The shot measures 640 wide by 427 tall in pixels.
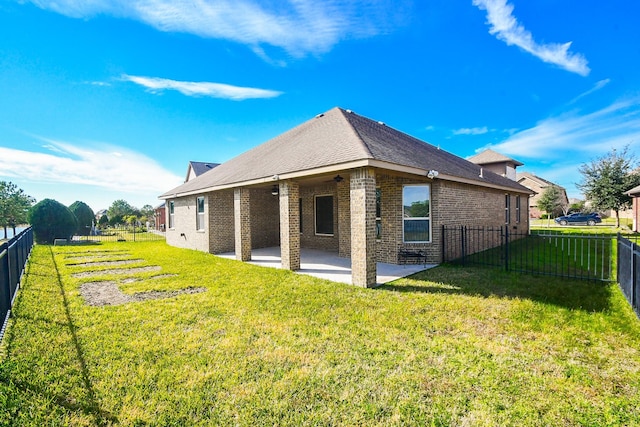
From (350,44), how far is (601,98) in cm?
1990

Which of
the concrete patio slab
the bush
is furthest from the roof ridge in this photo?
the bush

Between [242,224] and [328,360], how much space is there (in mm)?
8230

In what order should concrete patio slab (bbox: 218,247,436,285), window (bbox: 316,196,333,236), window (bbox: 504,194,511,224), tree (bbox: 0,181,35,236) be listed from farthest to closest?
tree (bbox: 0,181,35,236) < window (bbox: 504,194,511,224) < window (bbox: 316,196,333,236) < concrete patio slab (bbox: 218,247,436,285)

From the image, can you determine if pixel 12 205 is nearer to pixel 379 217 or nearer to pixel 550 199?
pixel 379 217

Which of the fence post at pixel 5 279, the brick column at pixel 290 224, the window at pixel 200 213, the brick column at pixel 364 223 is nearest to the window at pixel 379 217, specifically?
the brick column at pixel 290 224

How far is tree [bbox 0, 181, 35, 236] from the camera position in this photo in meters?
36.1

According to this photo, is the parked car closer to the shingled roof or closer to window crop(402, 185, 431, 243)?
window crop(402, 185, 431, 243)

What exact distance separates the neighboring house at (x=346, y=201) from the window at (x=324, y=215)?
0.05 metres

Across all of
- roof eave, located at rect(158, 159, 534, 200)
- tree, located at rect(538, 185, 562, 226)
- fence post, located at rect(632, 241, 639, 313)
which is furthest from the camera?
tree, located at rect(538, 185, 562, 226)

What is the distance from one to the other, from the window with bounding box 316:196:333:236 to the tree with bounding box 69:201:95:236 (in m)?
22.9

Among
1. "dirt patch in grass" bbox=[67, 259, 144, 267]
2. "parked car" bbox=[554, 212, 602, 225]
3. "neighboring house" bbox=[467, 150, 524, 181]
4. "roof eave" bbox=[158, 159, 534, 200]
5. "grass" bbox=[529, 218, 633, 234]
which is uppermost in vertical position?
"neighboring house" bbox=[467, 150, 524, 181]

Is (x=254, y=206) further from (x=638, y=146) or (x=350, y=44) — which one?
(x=638, y=146)

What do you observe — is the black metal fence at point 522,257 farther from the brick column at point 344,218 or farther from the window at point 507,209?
the brick column at point 344,218

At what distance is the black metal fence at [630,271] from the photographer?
4.91 m
